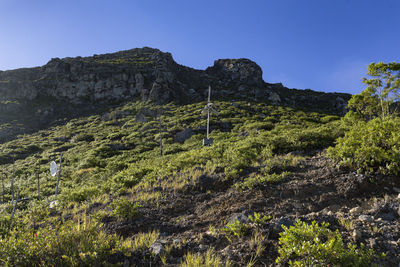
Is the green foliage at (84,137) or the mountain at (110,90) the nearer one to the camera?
the green foliage at (84,137)

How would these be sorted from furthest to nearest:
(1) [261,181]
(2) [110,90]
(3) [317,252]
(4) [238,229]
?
(2) [110,90]
(1) [261,181]
(4) [238,229]
(3) [317,252]

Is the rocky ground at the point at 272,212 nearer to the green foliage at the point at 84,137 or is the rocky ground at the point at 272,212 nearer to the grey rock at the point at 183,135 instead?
the grey rock at the point at 183,135

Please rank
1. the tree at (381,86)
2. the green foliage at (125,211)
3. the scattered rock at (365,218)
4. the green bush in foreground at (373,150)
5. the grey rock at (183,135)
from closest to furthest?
1. the scattered rock at (365,218)
2. the green bush in foreground at (373,150)
3. the green foliage at (125,211)
4. the tree at (381,86)
5. the grey rock at (183,135)

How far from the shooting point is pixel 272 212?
4.64 metres

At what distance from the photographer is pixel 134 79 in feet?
201

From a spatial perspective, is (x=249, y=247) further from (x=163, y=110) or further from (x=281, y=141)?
(x=163, y=110)

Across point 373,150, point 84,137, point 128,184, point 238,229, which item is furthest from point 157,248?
point 84,137

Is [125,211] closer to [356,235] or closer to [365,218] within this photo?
[356,235]

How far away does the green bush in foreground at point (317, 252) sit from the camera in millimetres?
2566

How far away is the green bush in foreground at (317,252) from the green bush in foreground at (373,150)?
3.40m

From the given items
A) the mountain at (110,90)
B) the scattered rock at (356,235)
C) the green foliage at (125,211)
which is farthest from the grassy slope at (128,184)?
the mountain at (110,90)

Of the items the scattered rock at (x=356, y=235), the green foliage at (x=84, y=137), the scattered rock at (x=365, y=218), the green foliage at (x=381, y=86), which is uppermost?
the green foliage at (x=381, y=86)

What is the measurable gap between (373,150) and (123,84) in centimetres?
6315

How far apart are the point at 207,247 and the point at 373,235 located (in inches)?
110
